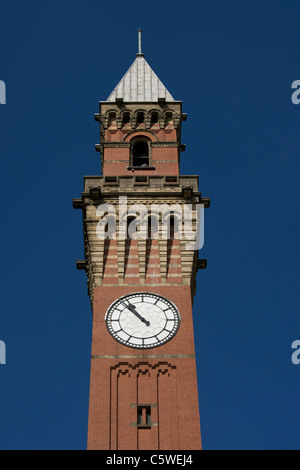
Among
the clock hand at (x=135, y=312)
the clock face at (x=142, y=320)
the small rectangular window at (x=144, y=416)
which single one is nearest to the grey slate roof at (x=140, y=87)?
the clock face at (x=142, y=320)

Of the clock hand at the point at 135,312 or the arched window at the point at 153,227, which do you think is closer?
the clock hand at the point at 135,312

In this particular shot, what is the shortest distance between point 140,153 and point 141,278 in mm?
9796

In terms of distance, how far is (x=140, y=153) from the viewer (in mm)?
58406

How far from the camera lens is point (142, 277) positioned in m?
51.2

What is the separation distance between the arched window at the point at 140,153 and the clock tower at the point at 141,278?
5 centimetres

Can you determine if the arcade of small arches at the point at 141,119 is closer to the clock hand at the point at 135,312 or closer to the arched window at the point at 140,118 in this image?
the arched window at the point at 140,118

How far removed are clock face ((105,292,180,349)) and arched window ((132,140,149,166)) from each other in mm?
9832

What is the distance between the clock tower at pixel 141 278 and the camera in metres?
46.2

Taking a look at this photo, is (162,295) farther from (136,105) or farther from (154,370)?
(136,105)

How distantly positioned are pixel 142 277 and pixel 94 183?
604cm

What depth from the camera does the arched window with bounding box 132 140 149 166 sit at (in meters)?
57.7

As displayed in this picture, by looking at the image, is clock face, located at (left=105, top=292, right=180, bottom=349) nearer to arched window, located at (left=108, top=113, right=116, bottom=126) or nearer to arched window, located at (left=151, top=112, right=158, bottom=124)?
arched window, located at (left=108, top=113, right=116, bottom=126)

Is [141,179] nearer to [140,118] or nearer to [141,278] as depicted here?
[141,278]

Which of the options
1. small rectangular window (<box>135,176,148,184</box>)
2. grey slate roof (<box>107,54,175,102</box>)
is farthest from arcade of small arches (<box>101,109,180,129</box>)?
small rectangular window (<box>135,176,148,184</box>)
